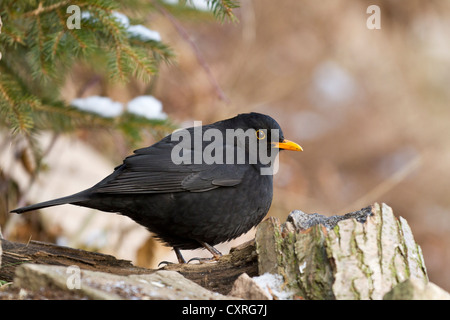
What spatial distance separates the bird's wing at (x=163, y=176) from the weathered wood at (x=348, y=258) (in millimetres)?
909

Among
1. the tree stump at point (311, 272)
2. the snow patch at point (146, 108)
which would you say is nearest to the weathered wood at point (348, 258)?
the tree stump at point (311, 272)

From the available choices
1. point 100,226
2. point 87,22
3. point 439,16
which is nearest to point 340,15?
point 439,16

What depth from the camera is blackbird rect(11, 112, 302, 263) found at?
345 cm

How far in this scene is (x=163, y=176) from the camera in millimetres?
3535

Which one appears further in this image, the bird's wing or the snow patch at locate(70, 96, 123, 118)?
the snow patch at locate(70, 96, 123, 118)

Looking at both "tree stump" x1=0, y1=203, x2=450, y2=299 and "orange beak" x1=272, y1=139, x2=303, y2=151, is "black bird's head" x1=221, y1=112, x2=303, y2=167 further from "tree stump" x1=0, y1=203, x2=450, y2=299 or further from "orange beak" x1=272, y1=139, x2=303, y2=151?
"tree stump" x1=0, y1=203, x2=450, y2=299

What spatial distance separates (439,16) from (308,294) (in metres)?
9.31

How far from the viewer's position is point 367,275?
2.36 meters

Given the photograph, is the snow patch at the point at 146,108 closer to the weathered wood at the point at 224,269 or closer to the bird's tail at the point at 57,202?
the bird's tail at the point at 57,202

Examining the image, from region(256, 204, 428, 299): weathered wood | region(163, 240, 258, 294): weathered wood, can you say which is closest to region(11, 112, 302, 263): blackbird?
region(163, 240, 258, 294): weathered wood

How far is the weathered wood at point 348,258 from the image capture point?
234 centimetres

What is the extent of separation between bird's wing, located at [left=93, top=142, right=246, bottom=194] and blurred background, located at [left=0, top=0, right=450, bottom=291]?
2.29 meters
